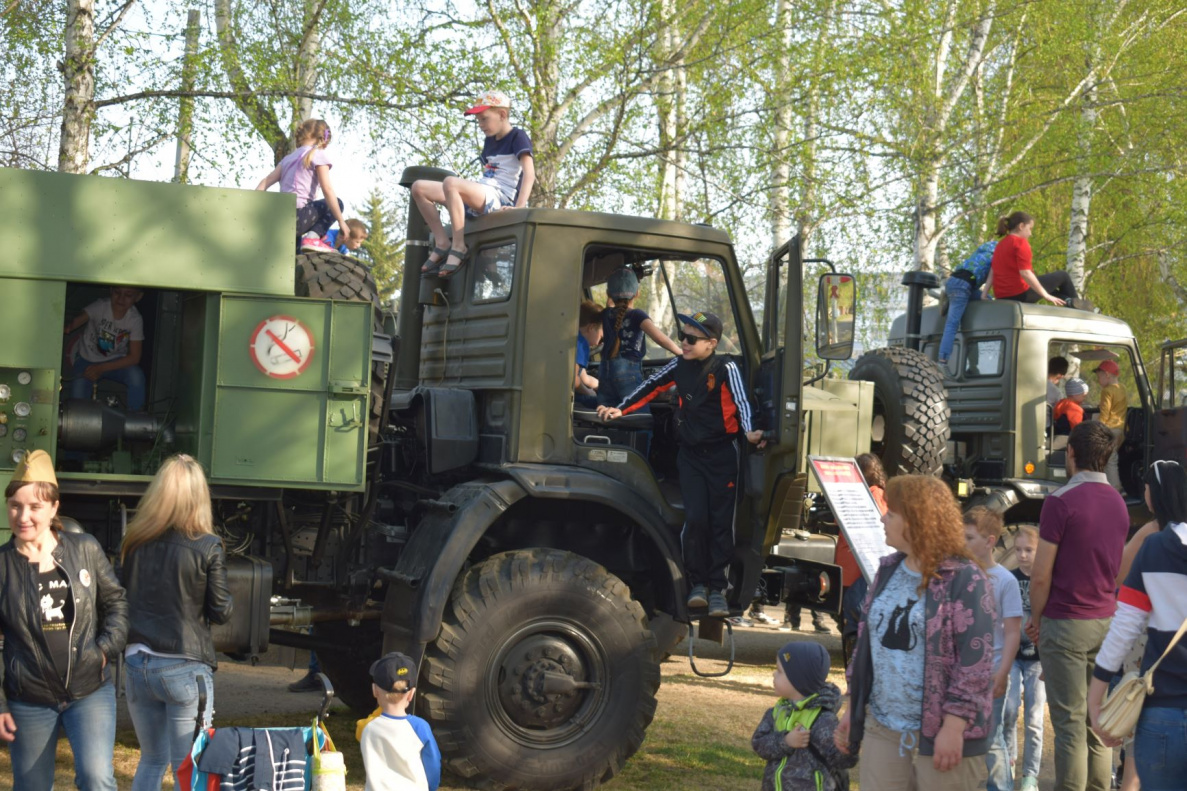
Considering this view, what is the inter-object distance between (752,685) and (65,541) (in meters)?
6.22

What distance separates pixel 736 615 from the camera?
22.8 feet

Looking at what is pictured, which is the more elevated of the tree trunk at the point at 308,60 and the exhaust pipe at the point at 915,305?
the tree trunk at the point at 308,60

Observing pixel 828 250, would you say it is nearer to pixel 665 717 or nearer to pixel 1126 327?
pixel 1126 327

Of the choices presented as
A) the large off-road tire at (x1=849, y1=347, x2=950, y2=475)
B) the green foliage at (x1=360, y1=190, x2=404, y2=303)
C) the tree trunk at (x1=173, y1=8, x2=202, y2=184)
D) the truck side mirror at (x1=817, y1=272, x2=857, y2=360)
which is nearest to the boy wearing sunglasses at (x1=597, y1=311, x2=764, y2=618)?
the truck side mirror at (x1=817, y1=272, x2=857, y2=360)

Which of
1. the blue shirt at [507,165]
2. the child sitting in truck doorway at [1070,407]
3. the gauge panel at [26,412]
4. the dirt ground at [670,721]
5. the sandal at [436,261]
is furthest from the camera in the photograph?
the child sitting in truck doorway at [1070,407]

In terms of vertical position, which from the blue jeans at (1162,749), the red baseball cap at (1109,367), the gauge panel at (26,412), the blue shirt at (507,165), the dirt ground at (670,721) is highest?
the blue shirt at (507,165)

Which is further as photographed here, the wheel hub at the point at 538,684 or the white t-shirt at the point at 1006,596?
the wheel hub at the point at 538,684

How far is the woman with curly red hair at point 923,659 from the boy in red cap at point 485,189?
3472 millimetres

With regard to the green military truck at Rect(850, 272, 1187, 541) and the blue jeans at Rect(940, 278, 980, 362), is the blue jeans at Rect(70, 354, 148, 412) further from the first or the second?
the blue jeans at Rect(940, 278, 980, 362)

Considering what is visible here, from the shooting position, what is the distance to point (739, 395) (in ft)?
22.0

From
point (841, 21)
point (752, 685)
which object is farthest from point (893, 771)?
point (841, 21)

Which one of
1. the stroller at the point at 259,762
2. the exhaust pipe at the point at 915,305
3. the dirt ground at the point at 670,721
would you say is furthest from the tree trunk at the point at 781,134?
the stroller at the point at 259,762

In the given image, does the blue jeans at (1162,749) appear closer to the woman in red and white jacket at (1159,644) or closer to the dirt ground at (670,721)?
the woman in red and white jacket at (1159,644)

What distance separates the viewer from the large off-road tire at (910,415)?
10.1m
